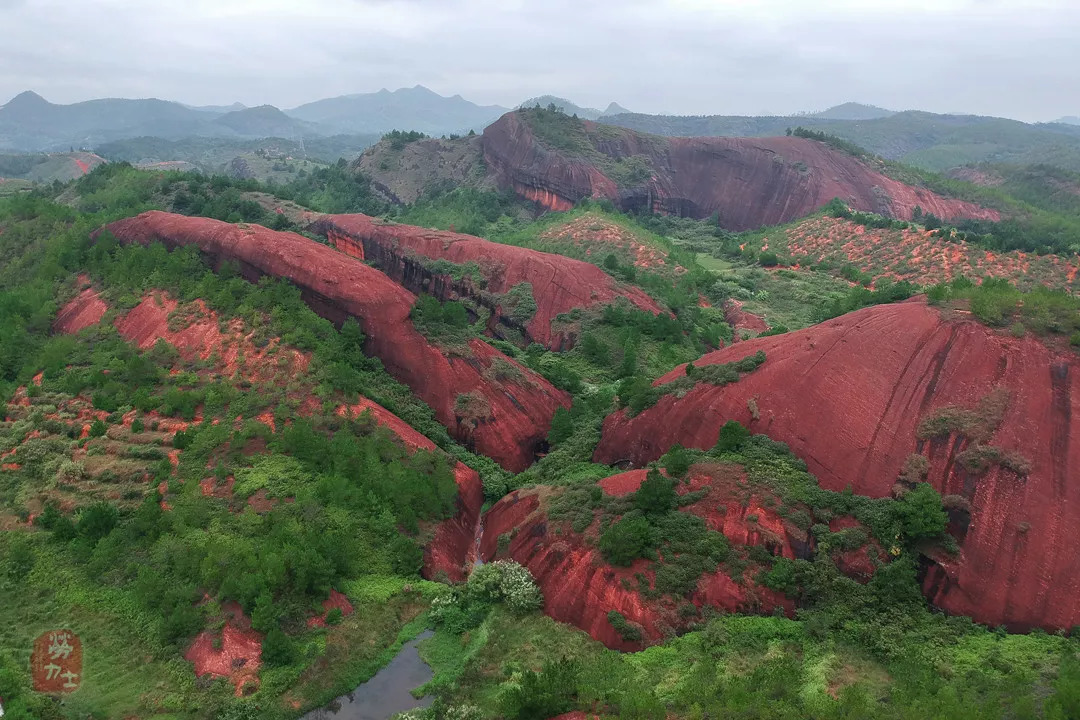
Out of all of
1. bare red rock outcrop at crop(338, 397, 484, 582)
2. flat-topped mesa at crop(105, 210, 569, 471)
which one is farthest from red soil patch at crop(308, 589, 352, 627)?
flat-topped mesa at crop(105, 210, 569, 471)

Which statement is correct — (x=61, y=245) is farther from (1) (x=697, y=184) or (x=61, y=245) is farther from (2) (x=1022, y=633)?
(1) (x=697, y=184)

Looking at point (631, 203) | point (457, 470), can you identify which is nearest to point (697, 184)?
point (631, 203)

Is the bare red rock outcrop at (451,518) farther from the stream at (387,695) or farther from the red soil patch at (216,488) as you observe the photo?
the red soil patch at (216,488)

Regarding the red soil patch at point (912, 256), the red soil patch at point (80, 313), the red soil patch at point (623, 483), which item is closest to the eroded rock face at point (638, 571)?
the red soil patch at point (623, 483)

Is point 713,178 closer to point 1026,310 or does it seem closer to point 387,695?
point 1026,310

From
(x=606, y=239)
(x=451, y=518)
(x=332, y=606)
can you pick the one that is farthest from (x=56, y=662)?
(x=606, y=239)

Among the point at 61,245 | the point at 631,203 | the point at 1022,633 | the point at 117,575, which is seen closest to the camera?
the point at 1022,633
